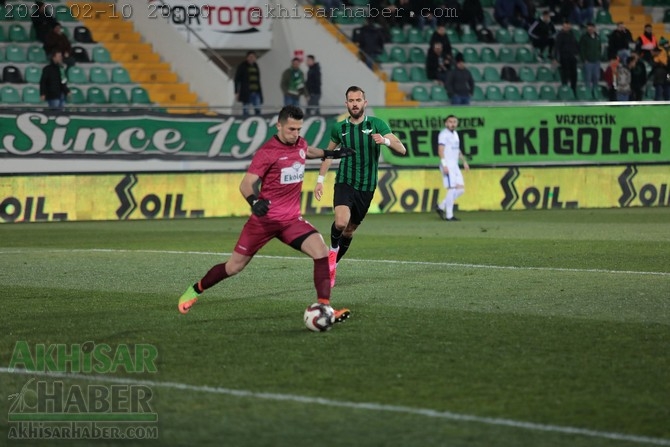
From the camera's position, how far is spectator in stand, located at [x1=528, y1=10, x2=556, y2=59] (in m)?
33.4

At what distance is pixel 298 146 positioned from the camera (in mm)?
10391

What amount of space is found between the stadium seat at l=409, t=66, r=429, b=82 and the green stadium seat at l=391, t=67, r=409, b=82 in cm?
15

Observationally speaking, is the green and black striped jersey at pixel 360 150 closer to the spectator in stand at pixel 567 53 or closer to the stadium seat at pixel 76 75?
the stadium seat at pixel 76 75

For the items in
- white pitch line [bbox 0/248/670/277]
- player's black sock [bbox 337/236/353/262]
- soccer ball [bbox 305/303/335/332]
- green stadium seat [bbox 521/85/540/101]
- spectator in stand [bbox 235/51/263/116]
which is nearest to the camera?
soccer ball [bbox 305/303/335/332]

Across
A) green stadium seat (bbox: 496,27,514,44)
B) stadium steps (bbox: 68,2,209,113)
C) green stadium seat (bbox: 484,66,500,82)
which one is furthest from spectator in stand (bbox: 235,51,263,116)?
green stadium seat (bbox: 496,27,514,44)

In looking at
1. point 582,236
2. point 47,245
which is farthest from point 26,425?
point 582,236

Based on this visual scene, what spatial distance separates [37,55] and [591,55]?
13878 millimetres

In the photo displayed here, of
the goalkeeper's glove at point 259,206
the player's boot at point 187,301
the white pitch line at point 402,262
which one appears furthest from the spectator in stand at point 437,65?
the goalkeeper's glove at point 259,206

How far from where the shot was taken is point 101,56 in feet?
98.6

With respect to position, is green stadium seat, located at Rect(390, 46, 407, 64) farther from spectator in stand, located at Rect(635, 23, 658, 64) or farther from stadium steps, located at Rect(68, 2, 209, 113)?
spectator in stand, located at Rect(635, 23, 658, 64)

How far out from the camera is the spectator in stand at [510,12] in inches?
1345

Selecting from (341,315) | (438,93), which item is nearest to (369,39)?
(438,93)

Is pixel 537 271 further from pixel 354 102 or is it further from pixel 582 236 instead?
pixel 582 236

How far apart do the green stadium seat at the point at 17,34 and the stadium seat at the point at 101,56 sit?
1673 mm
